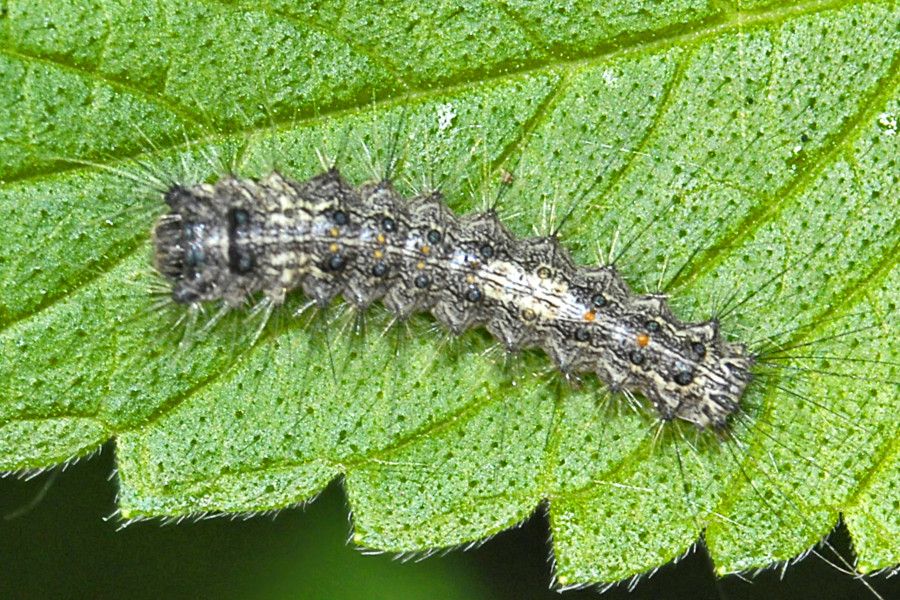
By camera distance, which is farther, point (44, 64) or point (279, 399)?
point (279, 399)

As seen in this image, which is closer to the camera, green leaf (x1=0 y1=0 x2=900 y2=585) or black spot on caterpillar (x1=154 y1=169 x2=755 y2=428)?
green leaf (x1=0 y1=0 x2=900 y2=585)

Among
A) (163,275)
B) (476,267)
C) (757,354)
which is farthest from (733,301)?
(163,275)

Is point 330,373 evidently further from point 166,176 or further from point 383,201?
point 166,176

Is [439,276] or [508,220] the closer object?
[439,276]

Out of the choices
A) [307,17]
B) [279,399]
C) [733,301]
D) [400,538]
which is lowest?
[400,538]
